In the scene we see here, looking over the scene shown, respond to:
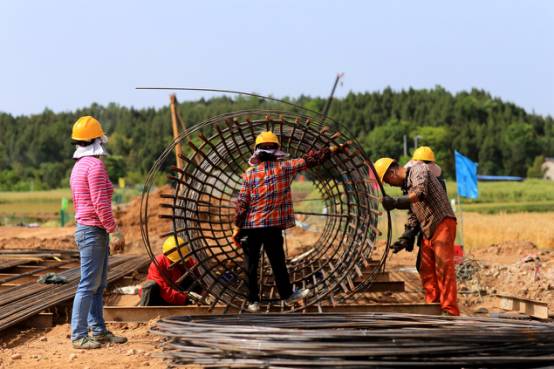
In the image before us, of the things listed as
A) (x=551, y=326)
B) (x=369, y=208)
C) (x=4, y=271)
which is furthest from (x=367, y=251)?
(x=4, y=271)

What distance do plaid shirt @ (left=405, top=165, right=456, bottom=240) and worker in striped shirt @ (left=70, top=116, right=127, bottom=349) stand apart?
2.71 meters

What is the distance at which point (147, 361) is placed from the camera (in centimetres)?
450

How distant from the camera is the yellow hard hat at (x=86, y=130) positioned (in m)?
4.89

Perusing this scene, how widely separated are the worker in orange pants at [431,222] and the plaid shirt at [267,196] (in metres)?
0.98

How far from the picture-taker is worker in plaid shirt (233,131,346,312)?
17.7 ft

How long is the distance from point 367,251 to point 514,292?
297 cm

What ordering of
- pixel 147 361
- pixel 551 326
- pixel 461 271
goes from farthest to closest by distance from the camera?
pixel 461 271 → pixel 147 361 → pixel 551 326

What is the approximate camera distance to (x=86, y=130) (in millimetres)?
4910

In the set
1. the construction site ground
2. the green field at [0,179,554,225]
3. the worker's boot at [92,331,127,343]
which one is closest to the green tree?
the green field at [0,179,554,225]

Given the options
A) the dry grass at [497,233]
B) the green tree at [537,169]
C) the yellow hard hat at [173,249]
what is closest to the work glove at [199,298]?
the yellow hard hat at [173,249]

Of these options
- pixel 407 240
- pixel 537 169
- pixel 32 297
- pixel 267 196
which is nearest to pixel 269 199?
pixel 267 196

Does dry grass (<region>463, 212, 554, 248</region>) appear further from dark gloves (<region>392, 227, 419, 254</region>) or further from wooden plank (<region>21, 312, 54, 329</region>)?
wooden plank (<region>21, 312, 54, 329</region>)

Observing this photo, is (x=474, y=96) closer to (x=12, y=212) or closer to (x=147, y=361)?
(x=12, y=212)

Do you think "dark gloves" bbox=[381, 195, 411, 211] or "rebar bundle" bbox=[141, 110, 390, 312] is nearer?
"dark gloves" bbox=[381, 195, 411, 211]
